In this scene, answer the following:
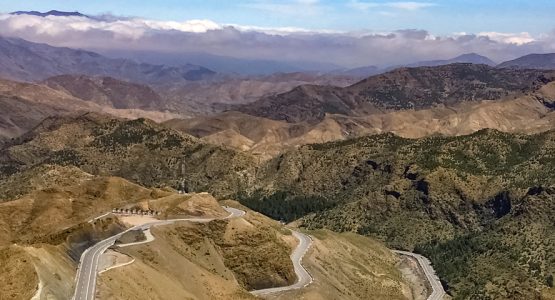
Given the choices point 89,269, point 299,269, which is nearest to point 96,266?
point 89,269

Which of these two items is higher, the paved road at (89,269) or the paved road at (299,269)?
the paved road at (89,269)

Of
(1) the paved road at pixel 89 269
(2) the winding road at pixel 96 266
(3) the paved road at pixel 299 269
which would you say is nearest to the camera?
(1) the paved road at pixel 89 269

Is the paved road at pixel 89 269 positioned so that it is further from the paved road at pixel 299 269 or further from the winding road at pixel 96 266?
the paved road at pixel 299 269

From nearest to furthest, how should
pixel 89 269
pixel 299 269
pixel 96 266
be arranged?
pixel 89 269
pixel 96 266
pixel 299 269

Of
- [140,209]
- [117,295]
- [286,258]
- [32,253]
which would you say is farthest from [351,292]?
[32,253]

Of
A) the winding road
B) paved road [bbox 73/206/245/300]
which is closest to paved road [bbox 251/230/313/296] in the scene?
the winding road

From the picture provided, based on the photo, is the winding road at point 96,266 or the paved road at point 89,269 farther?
the winding road at point 96,266

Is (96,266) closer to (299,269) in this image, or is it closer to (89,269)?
(89,269)

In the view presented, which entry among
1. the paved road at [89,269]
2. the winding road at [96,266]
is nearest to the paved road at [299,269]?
the winding road at [96,266]

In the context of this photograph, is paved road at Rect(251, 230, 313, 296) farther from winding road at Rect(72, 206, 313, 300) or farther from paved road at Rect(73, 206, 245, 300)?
paved road at Rect(73, 206, 245, 300)

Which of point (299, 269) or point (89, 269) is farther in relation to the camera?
point (299, 269)
